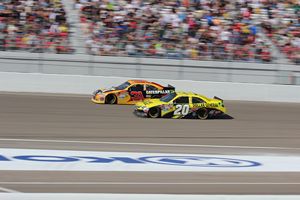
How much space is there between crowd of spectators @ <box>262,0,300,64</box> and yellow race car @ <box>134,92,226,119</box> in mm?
6322

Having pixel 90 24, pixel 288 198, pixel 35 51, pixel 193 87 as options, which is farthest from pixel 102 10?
pixel 288 198

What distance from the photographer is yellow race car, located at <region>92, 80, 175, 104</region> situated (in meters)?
21.4

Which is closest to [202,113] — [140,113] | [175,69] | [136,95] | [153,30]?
[140,113]

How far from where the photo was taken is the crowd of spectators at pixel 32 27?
23984 mm

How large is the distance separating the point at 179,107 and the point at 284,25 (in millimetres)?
7905

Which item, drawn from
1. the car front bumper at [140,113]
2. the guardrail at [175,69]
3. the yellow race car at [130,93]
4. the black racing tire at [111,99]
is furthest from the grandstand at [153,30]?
the car front bumper at [140,113]

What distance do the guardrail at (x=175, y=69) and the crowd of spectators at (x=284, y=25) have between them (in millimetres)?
745

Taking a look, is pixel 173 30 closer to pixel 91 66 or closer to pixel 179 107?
pixel 91 66

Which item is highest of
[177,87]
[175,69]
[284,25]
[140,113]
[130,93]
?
[284,25]

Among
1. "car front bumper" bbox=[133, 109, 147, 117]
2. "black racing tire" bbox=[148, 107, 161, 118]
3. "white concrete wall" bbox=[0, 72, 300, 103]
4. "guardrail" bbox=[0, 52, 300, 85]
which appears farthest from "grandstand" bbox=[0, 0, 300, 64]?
"black racing tire" bbox=[148, 107, 161, 118]

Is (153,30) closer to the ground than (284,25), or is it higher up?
closer to the ground

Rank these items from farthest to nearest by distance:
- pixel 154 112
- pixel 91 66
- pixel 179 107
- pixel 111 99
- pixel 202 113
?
pixel 91 66
pixel 111 99
pixel 202 113
pixel 179 107
pixel 154 112

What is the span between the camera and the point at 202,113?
19.4m

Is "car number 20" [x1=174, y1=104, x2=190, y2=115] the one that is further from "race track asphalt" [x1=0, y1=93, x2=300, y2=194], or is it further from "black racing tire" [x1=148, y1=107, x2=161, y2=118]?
"black racing tire" [x1=148, y1=107, x2=161, y2=118]
